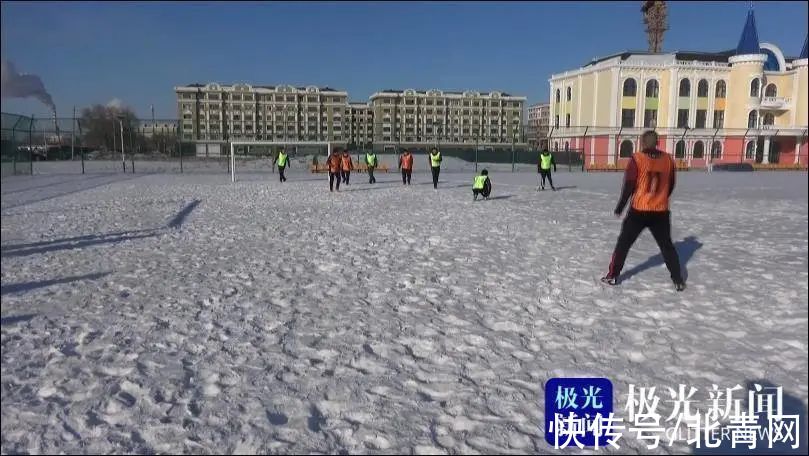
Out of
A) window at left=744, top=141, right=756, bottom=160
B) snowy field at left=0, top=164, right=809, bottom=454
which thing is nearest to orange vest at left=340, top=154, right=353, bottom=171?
snowy field at left=0, top=164, right=809, bottom=454

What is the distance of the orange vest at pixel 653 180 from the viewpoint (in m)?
5.18

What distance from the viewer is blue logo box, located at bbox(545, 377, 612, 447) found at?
2674mm

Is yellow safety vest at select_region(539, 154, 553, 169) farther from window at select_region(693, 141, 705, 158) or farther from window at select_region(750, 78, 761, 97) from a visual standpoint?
window at select_region(750, 78, 761, 97)

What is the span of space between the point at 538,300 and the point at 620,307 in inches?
27.2

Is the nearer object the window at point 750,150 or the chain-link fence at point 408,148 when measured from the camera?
the chain-link fence at point 408,148

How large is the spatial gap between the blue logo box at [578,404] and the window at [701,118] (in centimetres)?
5665

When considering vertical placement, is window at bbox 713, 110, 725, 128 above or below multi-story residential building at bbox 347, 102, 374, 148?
below

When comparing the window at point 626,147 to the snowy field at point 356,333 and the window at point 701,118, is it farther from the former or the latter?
the snowy field at point 356,333

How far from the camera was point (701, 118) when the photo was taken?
52.6m

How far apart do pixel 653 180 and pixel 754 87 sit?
5511 cm

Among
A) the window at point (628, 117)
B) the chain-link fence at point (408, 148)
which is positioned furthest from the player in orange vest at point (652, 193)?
the window at point (628, 117)

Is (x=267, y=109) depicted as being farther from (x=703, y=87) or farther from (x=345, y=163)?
(x=345, y=163)

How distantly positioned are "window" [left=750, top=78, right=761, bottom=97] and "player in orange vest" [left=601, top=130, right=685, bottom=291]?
179 ft

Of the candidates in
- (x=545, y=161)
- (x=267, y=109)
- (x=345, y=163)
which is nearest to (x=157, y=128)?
(x=345, y=163)
